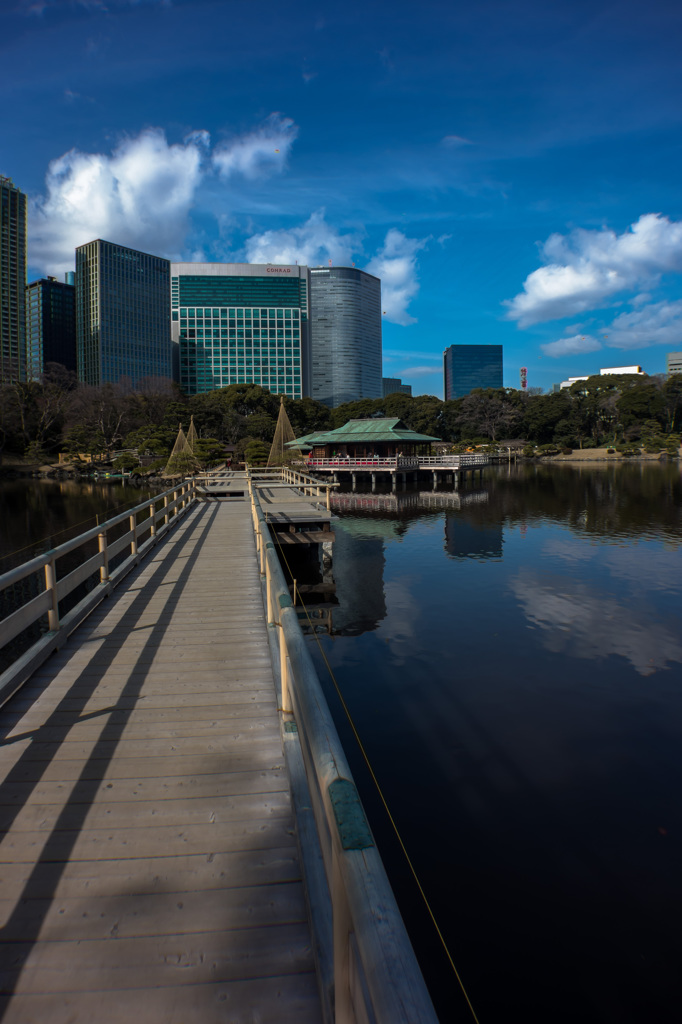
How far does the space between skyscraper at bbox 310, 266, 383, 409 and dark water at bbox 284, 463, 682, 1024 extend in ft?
567

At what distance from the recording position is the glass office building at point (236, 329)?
145125 millimetres

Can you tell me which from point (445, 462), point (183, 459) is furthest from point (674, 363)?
point (183, 459)

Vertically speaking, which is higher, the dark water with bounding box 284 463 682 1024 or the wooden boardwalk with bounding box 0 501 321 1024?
the wooden boardwalk with bounding box 0 501 321 1024

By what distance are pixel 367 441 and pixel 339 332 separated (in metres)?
140

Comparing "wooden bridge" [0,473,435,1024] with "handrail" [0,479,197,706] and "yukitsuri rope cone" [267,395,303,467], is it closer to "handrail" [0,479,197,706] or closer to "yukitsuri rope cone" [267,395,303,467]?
"handrail" [0,479,197,706]

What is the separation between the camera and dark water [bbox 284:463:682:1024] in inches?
181

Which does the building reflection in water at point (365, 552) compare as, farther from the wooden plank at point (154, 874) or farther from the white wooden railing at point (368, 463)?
Answer: the white wooden railing at point (368, 463)

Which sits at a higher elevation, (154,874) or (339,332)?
(339,332)

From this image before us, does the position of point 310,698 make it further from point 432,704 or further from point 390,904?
point 432,704

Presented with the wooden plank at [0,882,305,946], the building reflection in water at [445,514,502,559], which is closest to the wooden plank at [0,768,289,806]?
the wooden plank at [0,882,305,946]

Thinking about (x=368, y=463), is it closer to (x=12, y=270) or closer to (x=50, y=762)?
(x=50, y=762)

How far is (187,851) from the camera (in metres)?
2.86

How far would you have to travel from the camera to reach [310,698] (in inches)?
86.7

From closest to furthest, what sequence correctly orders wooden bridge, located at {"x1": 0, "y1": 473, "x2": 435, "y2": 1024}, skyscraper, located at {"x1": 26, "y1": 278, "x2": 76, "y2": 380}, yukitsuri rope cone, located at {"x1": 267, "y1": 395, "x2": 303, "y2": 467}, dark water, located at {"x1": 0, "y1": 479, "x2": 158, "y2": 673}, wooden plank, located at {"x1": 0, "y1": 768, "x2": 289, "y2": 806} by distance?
wooden bridge, located at {"x1": 0, "y1": 473, "x2": 435, "y2": 1024}, wooden plank, located at {"x1": 0, "y1": 768, "x2": 289, "y2": 806}, dark water, located at {"x1": 0, "y1": 479, "x2": 158, "y2": 673}, yukitsuri rope cone, located at {"x1": 267, "y1": 395, "x2": 303, "y2": 467}, skyscraper, located at {"x1": 26, "y1": 278, "x2": 76, "y2": 380}
